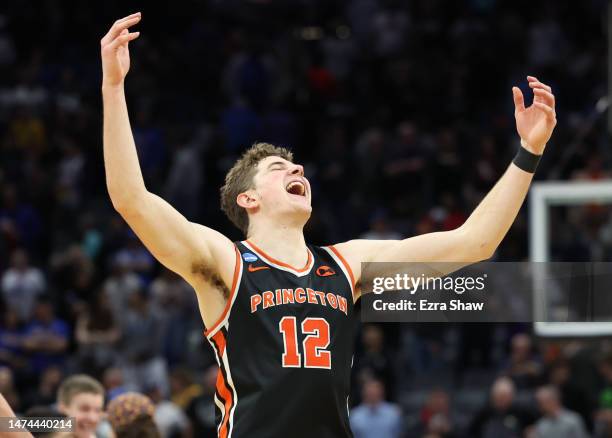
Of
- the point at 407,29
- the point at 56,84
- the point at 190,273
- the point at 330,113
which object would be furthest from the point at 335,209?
the point at 190,273

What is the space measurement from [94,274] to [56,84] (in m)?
5.18

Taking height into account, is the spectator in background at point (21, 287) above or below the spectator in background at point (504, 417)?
above

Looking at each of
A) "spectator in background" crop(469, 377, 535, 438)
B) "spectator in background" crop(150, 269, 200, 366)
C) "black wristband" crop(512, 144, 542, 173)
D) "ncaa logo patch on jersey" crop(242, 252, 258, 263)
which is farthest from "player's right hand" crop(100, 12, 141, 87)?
"spectator in background" crop(150, 269, 200, 366)

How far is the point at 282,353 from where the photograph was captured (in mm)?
5262

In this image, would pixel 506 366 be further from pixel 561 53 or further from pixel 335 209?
pixel 561 53

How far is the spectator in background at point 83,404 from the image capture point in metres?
7.14

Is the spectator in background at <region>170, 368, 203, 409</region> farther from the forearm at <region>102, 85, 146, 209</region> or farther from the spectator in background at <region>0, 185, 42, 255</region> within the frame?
the forearm at <region>102, 85, 146, 209</region>

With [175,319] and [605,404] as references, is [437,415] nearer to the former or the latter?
[605,404]

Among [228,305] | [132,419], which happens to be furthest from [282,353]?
[132,419]

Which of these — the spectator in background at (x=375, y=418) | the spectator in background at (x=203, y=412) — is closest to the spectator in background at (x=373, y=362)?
the spectator in background at (x=375, y=418)

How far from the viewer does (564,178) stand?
15.8 metres

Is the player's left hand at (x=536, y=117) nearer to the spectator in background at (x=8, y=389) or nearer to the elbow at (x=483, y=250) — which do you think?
the elbow at (x=483, y=250)

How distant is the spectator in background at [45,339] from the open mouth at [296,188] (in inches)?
431

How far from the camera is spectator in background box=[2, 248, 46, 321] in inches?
671
